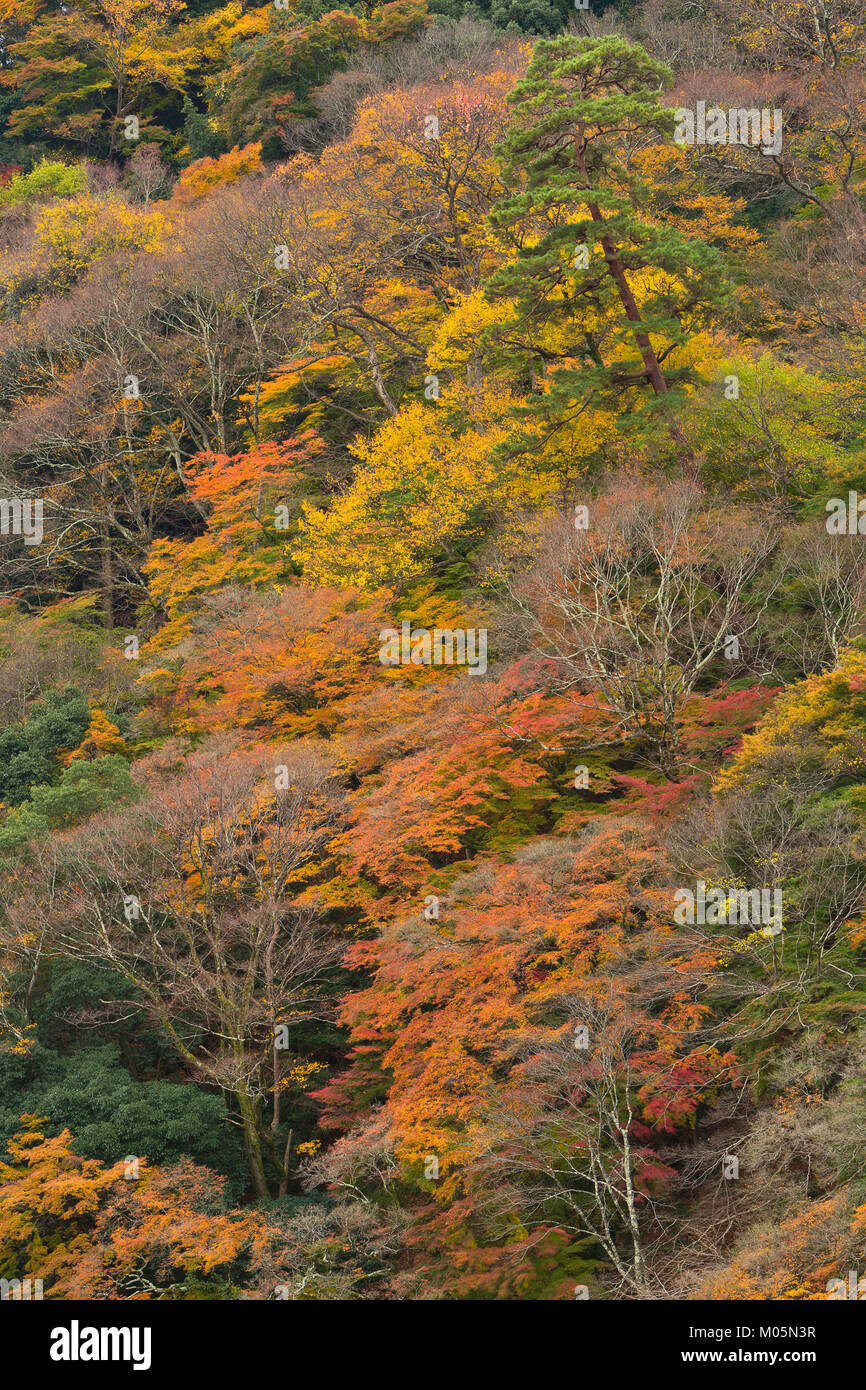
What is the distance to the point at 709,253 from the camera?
22.4 metres

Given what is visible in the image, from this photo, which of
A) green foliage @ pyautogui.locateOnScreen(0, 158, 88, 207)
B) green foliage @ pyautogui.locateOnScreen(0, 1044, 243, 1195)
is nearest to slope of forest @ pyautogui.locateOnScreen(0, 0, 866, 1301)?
green foliage @ pyautogui.locateOnScreen(0, 1044, 243, 1195)

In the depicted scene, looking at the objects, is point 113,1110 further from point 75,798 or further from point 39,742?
point 39,742

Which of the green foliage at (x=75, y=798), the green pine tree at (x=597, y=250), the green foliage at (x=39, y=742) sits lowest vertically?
the green foliage at (x=39, y=742)

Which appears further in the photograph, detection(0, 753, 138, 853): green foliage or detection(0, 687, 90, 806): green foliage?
detection(0, 687, 90, 806): green foliage

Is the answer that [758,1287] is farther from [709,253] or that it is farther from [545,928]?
[709,253]

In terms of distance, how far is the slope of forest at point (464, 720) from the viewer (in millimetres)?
13977

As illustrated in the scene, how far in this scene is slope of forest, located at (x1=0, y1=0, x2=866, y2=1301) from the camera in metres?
14.0

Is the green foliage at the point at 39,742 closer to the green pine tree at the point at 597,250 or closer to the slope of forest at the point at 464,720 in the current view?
the slope of forest at the point at 464,720

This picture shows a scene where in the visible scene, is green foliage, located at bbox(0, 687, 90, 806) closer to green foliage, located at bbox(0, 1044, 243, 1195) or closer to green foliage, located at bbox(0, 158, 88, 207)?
green foliage, located at bbox(0, 1044, 243, 1195)

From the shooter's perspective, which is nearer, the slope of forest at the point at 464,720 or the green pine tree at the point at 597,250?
the slope of forest at the point at 464,720

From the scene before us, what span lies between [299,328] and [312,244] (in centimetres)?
234

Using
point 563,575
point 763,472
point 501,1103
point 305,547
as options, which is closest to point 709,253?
point 763,472

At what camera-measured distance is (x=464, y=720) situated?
19.2 m

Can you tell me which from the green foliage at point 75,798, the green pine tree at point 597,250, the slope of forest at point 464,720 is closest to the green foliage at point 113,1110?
the slope of forest at point 464,720
